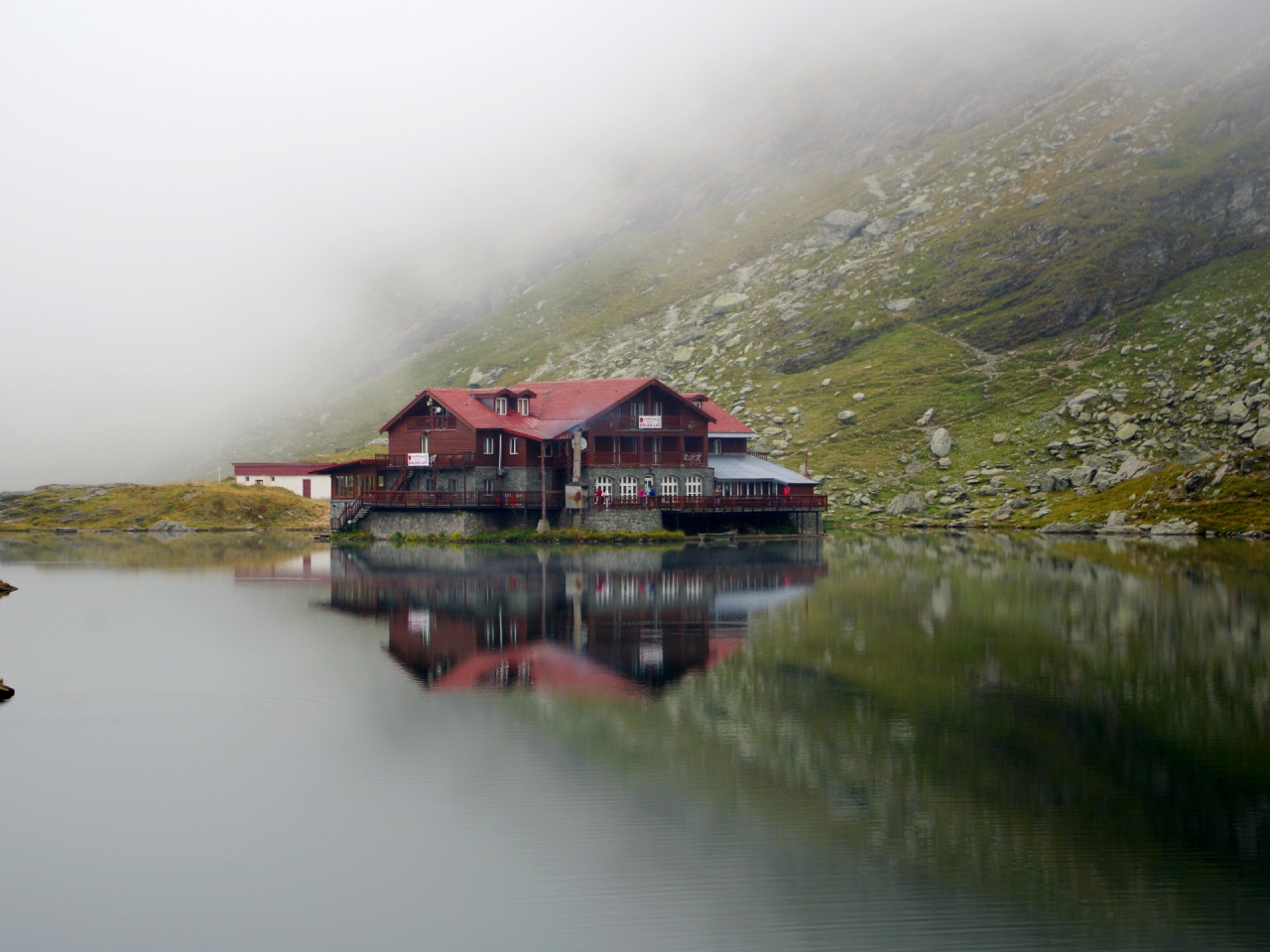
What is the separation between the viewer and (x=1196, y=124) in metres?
177

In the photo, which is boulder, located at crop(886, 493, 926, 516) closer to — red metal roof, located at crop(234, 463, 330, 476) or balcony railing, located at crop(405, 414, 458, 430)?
balcony railing, located at crop(405, 414, 458, 430)

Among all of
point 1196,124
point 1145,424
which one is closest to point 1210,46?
point 1196,124

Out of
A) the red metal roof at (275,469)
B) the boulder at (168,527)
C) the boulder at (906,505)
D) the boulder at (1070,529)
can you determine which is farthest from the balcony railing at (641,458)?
the red metal roof at (275,469)

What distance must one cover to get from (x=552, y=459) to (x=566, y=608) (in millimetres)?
52506

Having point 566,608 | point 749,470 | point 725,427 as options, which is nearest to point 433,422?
point 725,427

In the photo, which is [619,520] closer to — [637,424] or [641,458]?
[641,458]

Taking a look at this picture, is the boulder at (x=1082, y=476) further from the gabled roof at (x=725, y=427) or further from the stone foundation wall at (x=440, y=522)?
the stone foundation wall at (x=440, y=522)

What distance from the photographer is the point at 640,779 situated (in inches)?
825

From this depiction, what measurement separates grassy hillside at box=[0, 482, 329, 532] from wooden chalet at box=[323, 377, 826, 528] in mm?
25754

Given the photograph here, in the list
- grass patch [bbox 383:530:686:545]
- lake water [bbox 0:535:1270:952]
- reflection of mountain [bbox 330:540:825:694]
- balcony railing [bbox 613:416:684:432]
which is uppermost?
balcony railing [bbox 613:416:684:432]

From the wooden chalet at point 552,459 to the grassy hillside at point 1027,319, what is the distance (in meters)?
27.5

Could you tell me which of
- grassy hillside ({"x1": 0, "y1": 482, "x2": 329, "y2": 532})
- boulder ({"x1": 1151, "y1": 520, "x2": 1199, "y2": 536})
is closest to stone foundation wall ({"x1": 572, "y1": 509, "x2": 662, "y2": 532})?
grassy hillside ({"x1": 0, "y1": 482, "x2": 329, "y2": 532})

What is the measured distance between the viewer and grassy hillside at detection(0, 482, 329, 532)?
12556cm

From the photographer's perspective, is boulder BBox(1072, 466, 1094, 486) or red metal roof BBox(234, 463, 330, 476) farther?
red metal roof BBox(234, 463, 330, 476)
